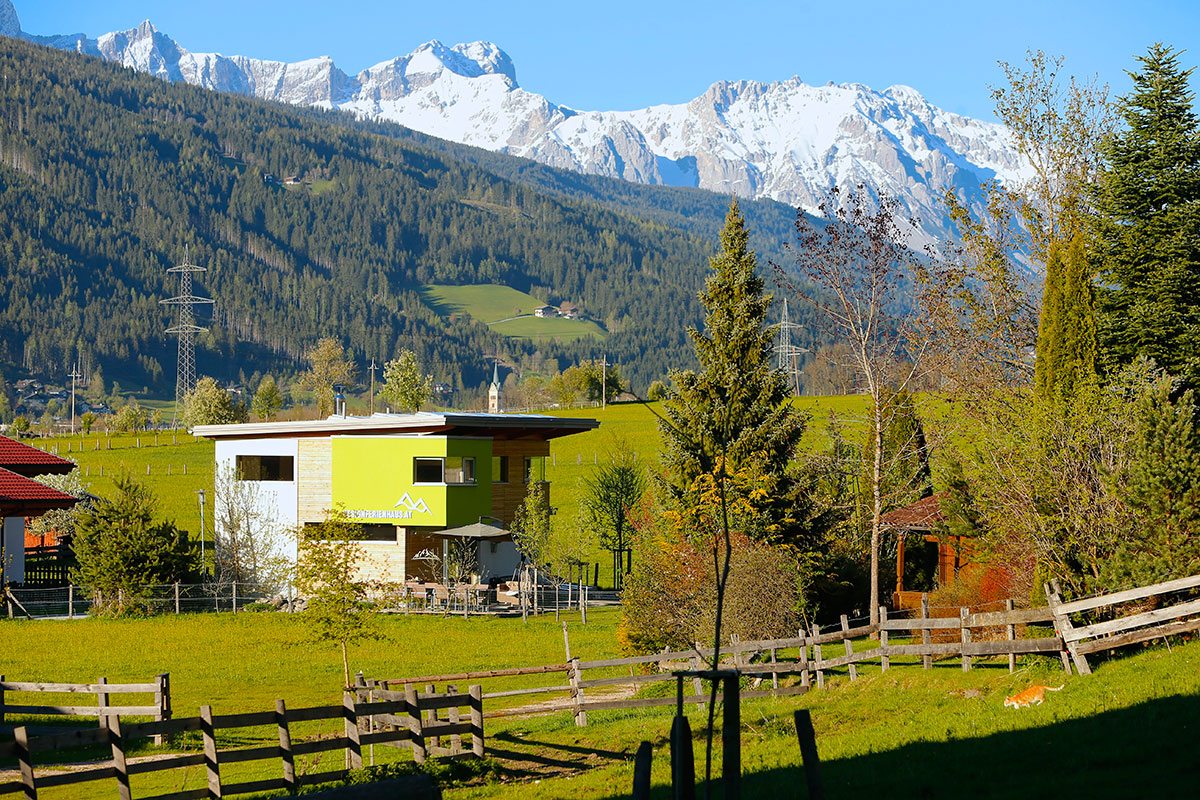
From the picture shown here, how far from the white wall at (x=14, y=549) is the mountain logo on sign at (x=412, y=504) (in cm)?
1411

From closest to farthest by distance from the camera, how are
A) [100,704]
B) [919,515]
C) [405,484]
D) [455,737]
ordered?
[455,737]
[100,704]
[919,515]
[405,484]

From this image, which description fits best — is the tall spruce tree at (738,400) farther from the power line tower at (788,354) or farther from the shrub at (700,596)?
the shrub at (700,596)

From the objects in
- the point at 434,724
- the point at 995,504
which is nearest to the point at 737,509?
the point at 995,504

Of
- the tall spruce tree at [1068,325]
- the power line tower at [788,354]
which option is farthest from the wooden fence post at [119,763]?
the power line tower at [788,354]

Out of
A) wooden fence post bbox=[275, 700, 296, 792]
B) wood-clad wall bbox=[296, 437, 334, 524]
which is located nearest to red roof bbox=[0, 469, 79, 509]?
wood-clad wall bbox=[296, 437, 334, 524]

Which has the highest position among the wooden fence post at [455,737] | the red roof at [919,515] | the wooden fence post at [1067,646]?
the red roof at [919,515]

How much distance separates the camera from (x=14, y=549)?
152 ft

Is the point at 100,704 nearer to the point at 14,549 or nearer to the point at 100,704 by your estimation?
the point at 100,704

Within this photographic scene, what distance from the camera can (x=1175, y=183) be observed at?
3017 cm

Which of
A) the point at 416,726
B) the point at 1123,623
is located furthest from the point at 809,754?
the point at 1123,623

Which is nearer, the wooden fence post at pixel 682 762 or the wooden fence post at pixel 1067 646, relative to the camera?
the wooden fence post at pixel 682 762

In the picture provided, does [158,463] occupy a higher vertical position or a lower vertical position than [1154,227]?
lower

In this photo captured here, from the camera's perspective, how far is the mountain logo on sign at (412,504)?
1869 inches

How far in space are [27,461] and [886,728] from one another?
41322 millimetres
